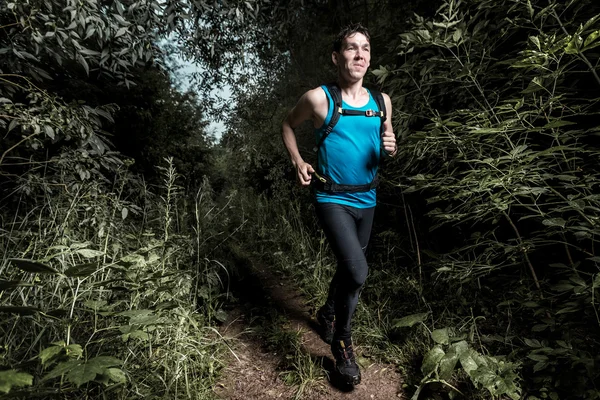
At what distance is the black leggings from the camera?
7.24 feet

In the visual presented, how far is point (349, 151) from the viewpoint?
7.43ft

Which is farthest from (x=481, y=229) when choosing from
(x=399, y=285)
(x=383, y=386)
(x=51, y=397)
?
(x=51, y=397)

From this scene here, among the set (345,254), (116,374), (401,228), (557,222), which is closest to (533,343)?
(557,222)

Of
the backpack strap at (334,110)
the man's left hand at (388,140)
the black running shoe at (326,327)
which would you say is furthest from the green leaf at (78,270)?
the black running shoe at (326,327)

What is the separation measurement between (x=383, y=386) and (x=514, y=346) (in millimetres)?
917

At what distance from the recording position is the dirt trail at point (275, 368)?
2314 millimetres

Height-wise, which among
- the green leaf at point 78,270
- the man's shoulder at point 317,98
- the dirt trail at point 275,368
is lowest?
the dirt trail at point 275,368

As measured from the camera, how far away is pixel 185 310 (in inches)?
107

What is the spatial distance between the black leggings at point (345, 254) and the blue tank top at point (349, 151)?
0.07 meters

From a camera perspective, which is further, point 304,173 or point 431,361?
point 304,173

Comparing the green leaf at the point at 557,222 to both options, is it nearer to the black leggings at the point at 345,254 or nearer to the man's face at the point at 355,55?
the black leggings at the point at 345,254

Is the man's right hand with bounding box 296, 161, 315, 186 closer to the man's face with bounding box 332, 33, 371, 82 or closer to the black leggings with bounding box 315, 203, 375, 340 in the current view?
the black leggings with bounding box 315, 203, 375, 340

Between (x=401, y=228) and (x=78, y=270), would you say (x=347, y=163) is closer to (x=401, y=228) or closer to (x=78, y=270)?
(x=78, y=270)

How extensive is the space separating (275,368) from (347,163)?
1640mm
